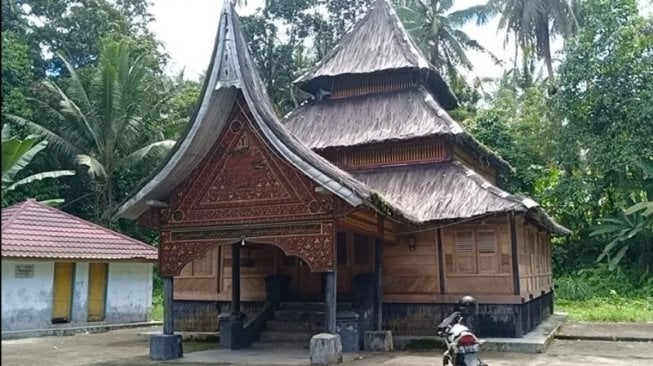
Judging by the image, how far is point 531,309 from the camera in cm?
1265

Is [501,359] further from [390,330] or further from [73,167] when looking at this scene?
[73,167]

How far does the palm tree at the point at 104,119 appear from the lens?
2097 cm

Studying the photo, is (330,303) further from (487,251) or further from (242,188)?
(487,251)

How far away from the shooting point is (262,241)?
9508mm

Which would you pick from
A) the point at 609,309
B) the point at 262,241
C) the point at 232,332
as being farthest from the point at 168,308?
the point at 609,309

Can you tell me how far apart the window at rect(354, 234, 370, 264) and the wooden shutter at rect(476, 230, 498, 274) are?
6.87 feet

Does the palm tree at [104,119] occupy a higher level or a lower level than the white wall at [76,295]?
higher

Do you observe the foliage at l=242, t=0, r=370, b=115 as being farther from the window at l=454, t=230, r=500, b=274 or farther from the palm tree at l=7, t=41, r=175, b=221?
the window at l=454, t=230, r=500, b=274

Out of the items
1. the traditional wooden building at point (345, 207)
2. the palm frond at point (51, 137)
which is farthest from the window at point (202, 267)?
the palm frond at point (51, 137)

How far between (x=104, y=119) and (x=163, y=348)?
13277mm

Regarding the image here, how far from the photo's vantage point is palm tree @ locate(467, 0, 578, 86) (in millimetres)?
26984

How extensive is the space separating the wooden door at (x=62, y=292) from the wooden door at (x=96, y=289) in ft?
1.79

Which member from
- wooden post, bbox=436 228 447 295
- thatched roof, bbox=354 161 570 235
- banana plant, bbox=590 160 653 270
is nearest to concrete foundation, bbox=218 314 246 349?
thatched roof, bbox=354 161 570 235

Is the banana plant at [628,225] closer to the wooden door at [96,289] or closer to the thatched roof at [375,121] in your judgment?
the thatched roof at [375,121]
